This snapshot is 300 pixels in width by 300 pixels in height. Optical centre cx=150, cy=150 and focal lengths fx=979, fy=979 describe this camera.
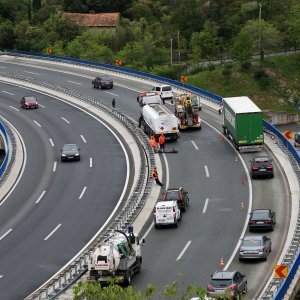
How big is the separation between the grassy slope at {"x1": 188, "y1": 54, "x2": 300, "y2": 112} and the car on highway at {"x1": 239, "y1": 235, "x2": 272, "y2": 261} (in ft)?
237

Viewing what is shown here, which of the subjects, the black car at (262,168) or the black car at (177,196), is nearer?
the black car at (177,196)

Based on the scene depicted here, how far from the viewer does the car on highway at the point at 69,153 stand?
269 ft

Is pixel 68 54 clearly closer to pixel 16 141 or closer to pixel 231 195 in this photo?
pixel 16 141

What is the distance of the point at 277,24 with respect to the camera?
151500mm

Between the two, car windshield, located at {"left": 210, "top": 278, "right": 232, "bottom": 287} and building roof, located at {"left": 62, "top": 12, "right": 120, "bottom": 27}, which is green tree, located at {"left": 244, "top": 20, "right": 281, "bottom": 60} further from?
car windshield, located at {"left": 210, "top": 278, "right": 232, "bottom": 287}

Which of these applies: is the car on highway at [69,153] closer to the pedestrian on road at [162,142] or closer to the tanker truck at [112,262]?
the pedestrian on road at [162,142]

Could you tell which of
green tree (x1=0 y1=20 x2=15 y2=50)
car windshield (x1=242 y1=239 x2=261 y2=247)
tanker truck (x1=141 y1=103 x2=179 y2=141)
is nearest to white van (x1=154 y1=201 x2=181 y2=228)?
car windshield (x1=242 y1=239 x2=261 y2=247)

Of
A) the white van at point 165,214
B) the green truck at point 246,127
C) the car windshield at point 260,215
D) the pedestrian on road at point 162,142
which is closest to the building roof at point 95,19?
the pedestrian on road at point 162,142

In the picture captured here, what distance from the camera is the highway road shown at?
53844mm

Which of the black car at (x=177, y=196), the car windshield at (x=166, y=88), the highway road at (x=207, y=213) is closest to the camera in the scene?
the highway road at (x=207, y=213)

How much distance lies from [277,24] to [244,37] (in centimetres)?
1993

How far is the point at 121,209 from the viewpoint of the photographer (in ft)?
222

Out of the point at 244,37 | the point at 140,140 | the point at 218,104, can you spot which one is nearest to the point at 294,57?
the point at 244,37

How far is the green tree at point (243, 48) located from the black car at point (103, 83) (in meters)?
27.7
